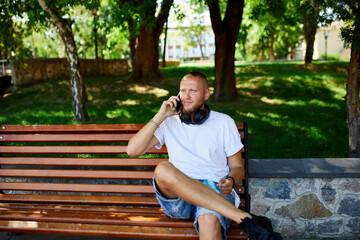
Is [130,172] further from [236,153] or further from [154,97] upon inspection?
[154,97]

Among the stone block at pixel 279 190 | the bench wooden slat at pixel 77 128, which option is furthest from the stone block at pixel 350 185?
the bench wooden slat at pixel 77 128

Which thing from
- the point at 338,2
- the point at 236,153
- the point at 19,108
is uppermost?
the point at 338,2

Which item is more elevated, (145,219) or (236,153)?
(236,153)

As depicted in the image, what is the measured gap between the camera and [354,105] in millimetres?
4742

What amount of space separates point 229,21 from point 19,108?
7328 millimetres

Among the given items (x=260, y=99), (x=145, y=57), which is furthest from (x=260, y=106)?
(x=145, y=57)

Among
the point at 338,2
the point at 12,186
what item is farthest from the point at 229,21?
the point at 12,186

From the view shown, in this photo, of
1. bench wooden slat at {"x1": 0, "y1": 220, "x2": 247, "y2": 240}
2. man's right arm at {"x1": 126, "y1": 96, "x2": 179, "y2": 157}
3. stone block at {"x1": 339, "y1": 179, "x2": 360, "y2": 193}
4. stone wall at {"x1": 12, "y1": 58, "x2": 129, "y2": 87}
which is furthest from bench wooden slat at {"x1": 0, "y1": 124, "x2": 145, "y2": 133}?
stone wall at {"x1": 12, "y1": 58, "x2": 129, "y2": 87}

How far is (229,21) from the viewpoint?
10.6 meters

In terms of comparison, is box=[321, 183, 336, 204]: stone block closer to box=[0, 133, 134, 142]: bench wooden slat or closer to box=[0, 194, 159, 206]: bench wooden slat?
box=[0, 194, 159, 206]: bench wooden slat

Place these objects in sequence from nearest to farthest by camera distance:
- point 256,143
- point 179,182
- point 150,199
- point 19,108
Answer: point 179,182, point 150,199, point 256,143, point 19,108

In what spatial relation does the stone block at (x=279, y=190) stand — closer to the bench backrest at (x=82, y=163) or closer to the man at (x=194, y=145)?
the bench backrest at (x=82, y=163)

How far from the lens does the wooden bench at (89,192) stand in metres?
3.13

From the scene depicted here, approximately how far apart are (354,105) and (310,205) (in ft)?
5.43
